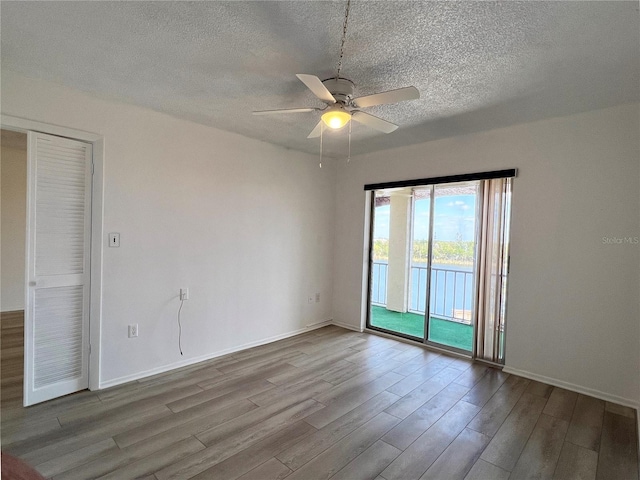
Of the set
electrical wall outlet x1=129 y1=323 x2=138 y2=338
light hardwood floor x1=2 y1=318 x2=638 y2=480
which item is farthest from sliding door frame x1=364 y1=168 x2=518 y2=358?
electrical wall outlet x1=129 y1=323 x2=138 y2=338

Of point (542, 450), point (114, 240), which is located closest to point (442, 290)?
point (542, 450)

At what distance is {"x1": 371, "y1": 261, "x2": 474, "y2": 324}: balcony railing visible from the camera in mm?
4773

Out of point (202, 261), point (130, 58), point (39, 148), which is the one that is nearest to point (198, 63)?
point (130, 58)

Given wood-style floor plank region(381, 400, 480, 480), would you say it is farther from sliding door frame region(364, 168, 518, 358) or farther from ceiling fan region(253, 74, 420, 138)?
ceiling fan region(253, 74, 420, 138)

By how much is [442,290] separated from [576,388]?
2.20m

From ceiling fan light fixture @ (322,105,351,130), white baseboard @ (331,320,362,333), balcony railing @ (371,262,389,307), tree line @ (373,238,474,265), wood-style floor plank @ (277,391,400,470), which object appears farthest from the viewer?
balcony railing @ (371,262,389,307)

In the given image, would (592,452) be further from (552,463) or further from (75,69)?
(75,69)

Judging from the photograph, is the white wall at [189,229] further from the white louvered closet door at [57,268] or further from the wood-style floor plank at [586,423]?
the wood-style floor plank at [586,423]

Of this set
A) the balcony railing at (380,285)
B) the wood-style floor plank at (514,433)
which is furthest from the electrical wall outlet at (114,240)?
the balcony railing at (380,285)

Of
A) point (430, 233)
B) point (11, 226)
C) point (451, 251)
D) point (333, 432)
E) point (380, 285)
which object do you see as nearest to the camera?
point (333, 432)

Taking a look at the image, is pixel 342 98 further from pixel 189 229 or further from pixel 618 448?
pixel 618 448

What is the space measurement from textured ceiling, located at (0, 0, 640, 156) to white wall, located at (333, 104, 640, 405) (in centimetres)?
34

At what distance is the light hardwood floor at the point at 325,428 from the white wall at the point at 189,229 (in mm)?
515

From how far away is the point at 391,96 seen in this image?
196cm
